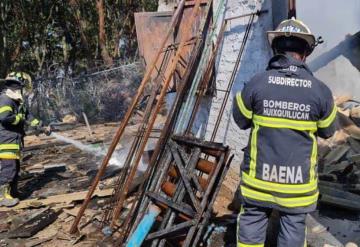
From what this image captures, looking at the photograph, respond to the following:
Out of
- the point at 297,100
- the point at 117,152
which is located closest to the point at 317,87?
the point at 297,100

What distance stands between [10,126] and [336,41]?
236 inches

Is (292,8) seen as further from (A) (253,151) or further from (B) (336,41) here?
(B) (336,41)

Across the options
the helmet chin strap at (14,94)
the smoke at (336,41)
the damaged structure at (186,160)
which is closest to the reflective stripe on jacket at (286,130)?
the damaged structure at (186,160)

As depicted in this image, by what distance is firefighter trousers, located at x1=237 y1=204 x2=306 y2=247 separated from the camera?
296 cm

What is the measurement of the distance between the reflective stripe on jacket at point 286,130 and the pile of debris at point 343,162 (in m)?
2.04

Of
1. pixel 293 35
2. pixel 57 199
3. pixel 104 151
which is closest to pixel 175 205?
pixel 293 35

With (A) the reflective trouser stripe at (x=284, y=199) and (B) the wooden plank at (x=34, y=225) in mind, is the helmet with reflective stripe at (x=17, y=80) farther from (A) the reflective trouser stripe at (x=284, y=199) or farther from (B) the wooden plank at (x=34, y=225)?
(A) the reflective trouser stripe at (x=284, y=199)

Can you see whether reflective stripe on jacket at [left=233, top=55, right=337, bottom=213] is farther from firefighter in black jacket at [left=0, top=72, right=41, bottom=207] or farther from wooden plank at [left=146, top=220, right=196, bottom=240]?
firefighter in black jacket at [left=0, top=72, right=41, bottom=207]

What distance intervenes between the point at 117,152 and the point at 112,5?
13637 mm

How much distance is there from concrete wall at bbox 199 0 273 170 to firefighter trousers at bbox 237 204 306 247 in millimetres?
2429

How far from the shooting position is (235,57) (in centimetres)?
565

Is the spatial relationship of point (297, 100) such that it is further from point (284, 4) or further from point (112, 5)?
point (112, 5)

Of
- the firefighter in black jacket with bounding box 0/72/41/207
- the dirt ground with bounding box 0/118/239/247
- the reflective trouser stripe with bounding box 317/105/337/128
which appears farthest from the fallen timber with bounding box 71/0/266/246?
the firefighter in black jacket with bounding box 0/72/41/207

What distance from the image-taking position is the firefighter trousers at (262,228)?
117 inches
